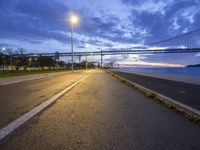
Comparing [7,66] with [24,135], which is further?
[7,66]

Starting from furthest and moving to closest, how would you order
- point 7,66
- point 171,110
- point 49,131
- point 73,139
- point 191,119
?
point 7,66 < point 171,110 < point 191,119 < point 49,131 < point 73,139

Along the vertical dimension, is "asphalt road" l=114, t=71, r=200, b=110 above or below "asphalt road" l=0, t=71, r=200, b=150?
below

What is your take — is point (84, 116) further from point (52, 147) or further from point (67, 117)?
point (52, 147)

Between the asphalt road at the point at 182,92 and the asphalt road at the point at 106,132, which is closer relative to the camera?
the asphalt road at the point at 106,132

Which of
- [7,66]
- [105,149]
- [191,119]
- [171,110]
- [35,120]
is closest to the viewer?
[105,149]

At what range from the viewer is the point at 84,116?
745 cm

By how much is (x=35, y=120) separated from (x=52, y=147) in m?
2.43

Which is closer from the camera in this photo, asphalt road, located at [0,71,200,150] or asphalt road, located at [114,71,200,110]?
asphalt road, located at [0,71,200,150]

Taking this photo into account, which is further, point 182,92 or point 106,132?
point 182,92

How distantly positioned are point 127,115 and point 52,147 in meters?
3.53

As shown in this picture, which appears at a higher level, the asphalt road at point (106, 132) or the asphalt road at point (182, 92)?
the asphalt road at point (106, 132)

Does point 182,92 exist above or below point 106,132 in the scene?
below

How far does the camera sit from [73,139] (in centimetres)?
502

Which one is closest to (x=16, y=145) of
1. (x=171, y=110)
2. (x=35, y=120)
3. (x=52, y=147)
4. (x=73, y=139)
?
(x=52, y=147)
